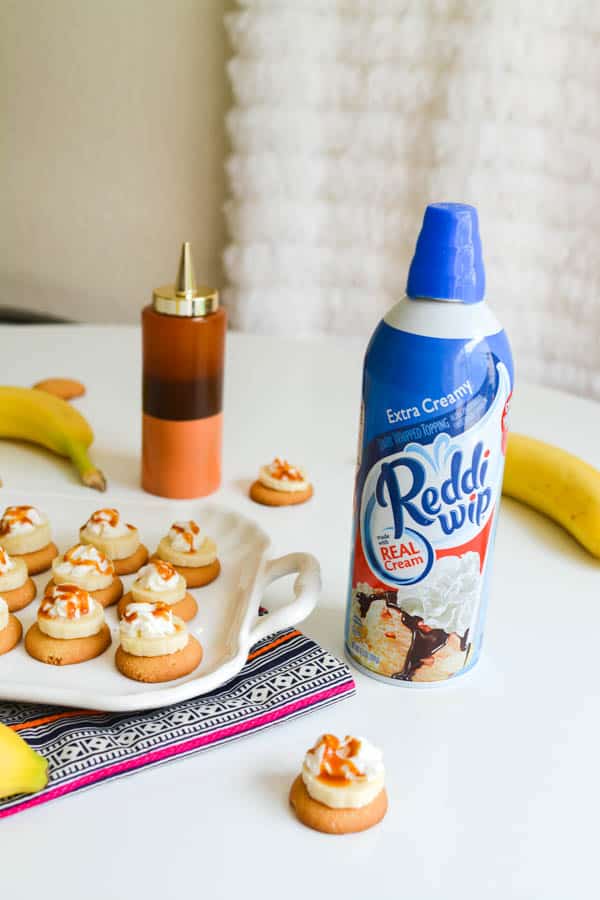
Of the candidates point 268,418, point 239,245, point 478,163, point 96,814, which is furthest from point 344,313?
point 96,814

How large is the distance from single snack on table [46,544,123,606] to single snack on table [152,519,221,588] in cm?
5

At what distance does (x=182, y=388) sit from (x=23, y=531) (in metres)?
0.24


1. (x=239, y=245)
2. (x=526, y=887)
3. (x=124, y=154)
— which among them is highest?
(x=124, y=154)

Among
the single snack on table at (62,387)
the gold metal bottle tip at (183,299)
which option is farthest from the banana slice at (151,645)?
the single snack on table at (62,387)

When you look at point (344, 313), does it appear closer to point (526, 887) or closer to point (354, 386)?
point (354, 386)

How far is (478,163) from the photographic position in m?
1.63

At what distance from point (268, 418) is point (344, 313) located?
0.70m

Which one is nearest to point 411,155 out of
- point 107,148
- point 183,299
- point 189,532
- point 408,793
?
point 107,148

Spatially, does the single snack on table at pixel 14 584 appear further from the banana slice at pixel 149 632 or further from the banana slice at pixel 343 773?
the banana slice at pixel 343 773

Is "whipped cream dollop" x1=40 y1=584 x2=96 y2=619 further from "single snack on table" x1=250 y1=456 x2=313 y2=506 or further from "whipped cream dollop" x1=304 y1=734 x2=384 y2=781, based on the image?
"single snack on table" x1=250 y1=456 x2=313 y2=506

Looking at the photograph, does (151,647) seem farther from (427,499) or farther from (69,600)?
(427,499)

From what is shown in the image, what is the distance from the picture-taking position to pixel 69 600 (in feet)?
2.17

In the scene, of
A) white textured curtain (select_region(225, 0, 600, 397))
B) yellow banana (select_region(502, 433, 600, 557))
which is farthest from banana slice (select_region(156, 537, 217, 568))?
white textured curtain (select_region(225, 0, 600, 397))

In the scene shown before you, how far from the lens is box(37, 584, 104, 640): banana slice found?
0.66 meters
